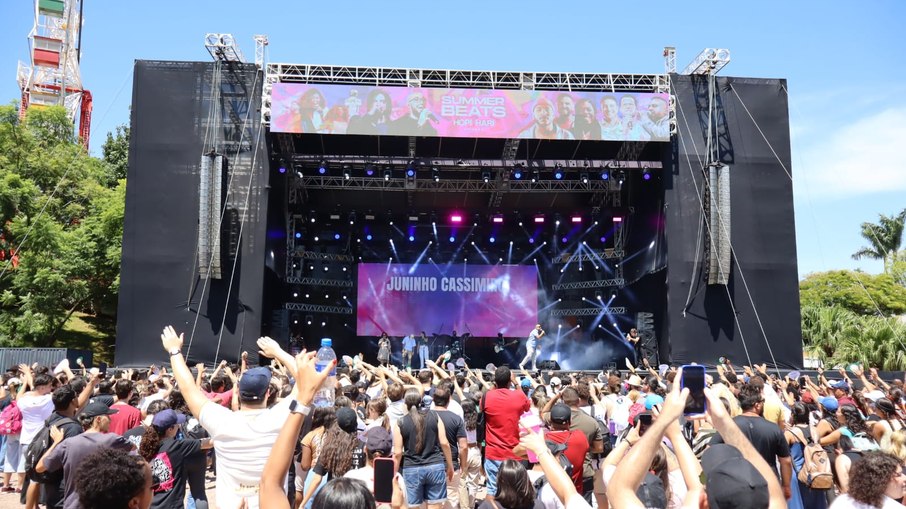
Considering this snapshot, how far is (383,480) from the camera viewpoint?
329 centimetres

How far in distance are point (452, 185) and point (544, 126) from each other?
16.0 feet

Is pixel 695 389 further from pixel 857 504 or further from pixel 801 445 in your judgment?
pixel 801 445

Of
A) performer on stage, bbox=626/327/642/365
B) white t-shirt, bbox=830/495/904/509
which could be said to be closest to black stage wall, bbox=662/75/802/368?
performer on stage, bbox=626/327/642/365

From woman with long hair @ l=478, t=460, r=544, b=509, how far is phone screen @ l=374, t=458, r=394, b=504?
17.3 inches

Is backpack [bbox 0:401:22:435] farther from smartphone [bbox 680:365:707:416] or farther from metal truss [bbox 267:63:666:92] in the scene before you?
metal truss [bbox 267:63:666:92]

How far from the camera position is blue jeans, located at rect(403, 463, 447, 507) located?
546cm

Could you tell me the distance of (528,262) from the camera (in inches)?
987

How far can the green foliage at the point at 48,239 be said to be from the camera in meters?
24.9

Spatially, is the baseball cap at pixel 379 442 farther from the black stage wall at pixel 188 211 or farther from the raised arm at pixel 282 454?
the black stage wall at pixel 188 211

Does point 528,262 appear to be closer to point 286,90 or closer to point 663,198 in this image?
point 663,198

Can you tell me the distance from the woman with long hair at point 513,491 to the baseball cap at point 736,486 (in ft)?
3.32

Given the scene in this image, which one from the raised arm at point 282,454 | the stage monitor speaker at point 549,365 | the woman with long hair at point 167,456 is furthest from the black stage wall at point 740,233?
the raised arm at point 282,454

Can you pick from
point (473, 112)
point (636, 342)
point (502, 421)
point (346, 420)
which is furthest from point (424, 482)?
point (636, 342)

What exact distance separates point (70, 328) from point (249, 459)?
31605 mm
